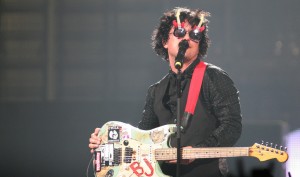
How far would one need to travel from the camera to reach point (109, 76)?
602cm

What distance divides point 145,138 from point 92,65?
2.39 m

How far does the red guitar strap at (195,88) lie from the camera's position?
12.4ft

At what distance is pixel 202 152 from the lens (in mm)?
3629

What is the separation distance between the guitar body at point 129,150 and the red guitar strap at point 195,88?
18 cm

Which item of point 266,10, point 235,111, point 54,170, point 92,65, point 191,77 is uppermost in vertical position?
point 266,10

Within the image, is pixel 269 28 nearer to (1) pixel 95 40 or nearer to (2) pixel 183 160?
(1) pixel 95 40

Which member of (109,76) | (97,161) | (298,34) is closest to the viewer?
(97,161)

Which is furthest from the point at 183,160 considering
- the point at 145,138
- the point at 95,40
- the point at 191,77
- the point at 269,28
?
Answer: the point at 95,40

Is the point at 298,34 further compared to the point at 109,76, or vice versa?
the point at 109,76

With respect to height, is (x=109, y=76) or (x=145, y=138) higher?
(x=109, y=76)

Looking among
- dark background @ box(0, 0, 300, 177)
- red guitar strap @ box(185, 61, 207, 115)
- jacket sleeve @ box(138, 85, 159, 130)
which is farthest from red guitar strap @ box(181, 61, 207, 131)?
dark background @ box(0, 0, 300, 177)

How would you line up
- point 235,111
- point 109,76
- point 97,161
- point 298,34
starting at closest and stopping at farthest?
point 235,111 < point 97,161 < point 298,34 < point 109,76

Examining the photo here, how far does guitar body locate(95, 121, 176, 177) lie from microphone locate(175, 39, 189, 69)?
41 centimetres

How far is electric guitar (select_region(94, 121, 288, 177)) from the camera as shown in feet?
11.7
